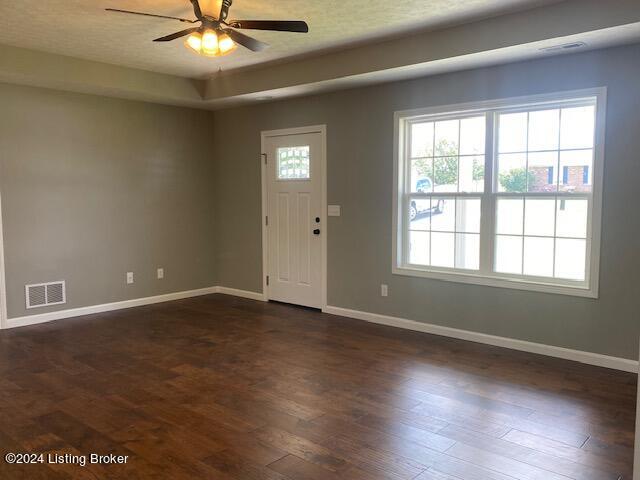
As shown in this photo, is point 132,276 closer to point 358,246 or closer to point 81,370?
point 81,370

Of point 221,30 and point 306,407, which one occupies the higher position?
point 221,30

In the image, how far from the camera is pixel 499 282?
4453mm

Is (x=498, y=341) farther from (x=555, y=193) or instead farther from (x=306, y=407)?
(x=306, y=407)

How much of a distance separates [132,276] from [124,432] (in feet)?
11.4

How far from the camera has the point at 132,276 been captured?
610cm

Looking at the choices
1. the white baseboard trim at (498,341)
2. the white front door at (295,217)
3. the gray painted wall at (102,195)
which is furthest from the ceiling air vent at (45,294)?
the white baseboard trim at (498,341)

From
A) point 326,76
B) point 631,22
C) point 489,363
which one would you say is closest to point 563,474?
point 489,363

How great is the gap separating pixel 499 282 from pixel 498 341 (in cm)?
52

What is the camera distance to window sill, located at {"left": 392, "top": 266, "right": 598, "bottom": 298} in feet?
13.2

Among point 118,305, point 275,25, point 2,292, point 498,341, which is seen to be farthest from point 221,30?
point 118,305

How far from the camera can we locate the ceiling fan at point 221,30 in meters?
3.20

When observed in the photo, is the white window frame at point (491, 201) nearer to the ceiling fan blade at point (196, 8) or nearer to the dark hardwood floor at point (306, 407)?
the dark hardwood floor at point (306, 407)

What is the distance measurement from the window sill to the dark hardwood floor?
0.56 metres

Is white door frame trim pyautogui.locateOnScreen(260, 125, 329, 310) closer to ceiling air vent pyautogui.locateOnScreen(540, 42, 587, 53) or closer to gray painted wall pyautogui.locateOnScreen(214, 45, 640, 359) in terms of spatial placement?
gray painted wall pyautogui.locateOnScreen(214, 45, 640, 359)
